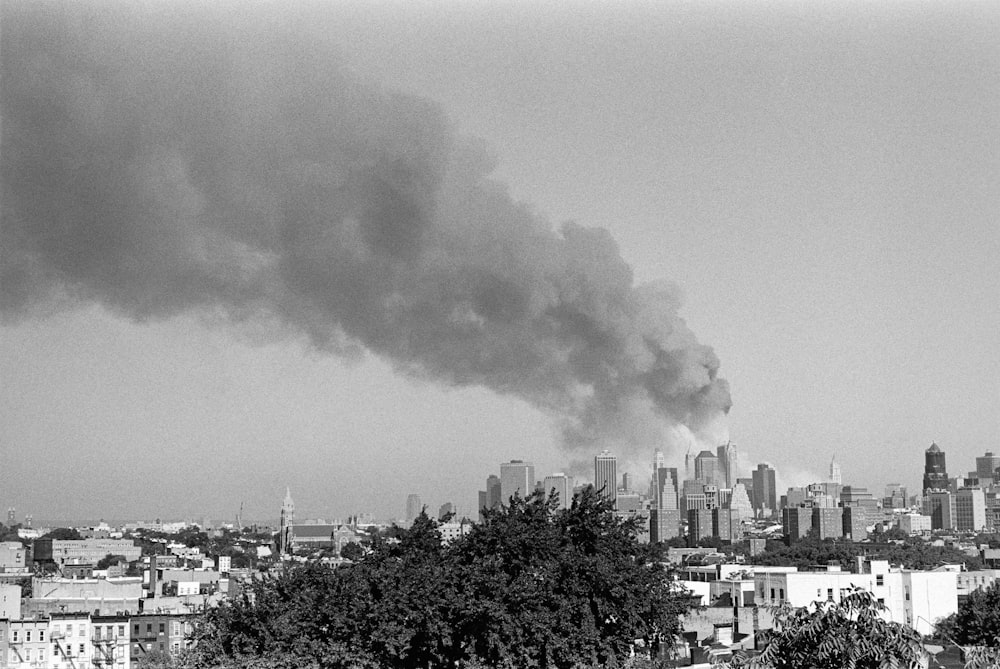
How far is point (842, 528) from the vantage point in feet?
545

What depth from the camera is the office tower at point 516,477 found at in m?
187

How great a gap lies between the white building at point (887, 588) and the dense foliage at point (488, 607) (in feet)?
40.0

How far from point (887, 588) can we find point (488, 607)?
2163 centimetres

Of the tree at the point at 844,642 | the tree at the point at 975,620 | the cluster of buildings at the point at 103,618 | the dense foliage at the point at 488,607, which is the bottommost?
the cluster of buildings at the point at 103,618

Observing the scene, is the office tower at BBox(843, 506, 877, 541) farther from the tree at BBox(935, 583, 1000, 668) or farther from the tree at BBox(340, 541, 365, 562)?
the tree at BBox(340, 541, 365, 562)

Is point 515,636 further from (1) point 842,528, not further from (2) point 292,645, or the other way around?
(1) point 842,528

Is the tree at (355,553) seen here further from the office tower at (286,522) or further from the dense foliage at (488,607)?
the office tower at (286,522)

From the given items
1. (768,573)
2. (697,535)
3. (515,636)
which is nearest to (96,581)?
(768,573)

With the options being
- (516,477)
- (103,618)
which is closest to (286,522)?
(516,477)

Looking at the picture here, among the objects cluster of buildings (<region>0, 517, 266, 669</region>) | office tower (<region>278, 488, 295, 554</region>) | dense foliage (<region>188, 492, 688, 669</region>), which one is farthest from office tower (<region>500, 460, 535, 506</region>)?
dense foliage (<region>188, 492, 688, 669</region>)

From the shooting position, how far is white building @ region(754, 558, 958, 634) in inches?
1566

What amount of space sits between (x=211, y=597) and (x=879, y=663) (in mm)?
51427

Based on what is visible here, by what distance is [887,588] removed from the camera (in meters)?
41.1

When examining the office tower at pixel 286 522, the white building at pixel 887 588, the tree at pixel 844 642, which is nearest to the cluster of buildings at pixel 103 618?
the white building at pixel 887 588
